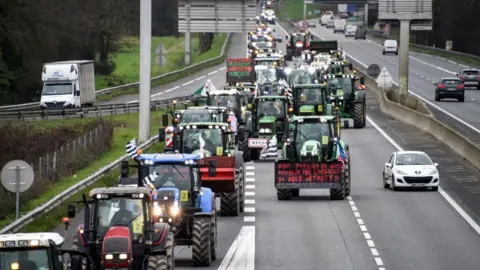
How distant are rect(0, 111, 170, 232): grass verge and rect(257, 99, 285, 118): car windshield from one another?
5168mm

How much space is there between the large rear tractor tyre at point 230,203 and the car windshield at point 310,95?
67.7 feet

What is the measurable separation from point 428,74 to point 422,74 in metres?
0.52

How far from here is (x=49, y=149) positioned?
191 feet

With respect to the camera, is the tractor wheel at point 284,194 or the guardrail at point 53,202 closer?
the guardrail at point 53,202

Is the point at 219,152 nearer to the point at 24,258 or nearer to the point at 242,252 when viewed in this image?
the point at 242,252

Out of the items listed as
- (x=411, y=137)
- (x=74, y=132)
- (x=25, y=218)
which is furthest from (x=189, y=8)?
(x=25, y=218)

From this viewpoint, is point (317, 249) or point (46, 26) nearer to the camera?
point (317, 249)

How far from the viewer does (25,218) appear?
29.9 meters

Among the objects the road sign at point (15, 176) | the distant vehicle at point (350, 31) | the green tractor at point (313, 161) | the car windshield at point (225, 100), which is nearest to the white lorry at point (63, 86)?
the car windshield at point (225, 100)

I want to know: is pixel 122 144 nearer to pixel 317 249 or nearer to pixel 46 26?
pixel 317 249

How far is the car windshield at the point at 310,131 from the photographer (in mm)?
38906

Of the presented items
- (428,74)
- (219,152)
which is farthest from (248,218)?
(428,74)

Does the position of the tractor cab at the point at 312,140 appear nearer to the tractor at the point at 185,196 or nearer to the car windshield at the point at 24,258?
the tractor at the point at 185,196

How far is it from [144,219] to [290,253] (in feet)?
27.9
